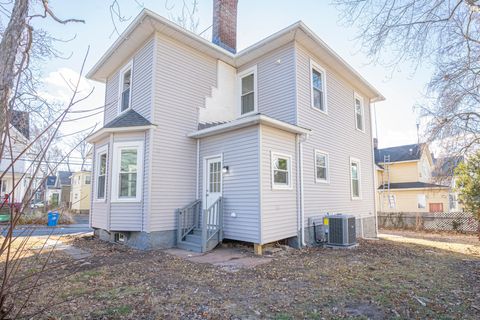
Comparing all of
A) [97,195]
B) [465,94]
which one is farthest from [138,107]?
[465,94]

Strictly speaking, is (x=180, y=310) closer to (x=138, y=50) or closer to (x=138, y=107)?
(x=138, y=107)

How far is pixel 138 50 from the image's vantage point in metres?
9.20

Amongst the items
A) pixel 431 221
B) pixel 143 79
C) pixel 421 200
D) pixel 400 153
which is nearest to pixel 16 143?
pixel 143 79

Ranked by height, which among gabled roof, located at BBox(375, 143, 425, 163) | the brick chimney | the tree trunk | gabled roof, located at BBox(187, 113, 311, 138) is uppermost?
the brick chimney

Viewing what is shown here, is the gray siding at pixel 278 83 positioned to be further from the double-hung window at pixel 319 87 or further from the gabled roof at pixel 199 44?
the double-hung window at pixel 319 87

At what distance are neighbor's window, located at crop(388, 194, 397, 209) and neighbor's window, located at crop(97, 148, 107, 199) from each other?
20405 millimetres

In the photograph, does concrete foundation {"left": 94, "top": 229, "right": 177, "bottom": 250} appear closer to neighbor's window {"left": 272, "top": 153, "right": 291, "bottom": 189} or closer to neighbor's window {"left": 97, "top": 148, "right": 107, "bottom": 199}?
neighbor's window {"left": 97, "top": 148, "right": 107, "bottom": 199}

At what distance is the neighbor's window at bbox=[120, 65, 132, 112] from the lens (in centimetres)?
973

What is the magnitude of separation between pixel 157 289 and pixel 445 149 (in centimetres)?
1102

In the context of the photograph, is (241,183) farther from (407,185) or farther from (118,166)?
(407,185)

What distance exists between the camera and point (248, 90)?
1026cm

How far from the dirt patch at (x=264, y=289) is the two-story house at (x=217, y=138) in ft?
4.43

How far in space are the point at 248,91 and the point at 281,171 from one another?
11.8 ft

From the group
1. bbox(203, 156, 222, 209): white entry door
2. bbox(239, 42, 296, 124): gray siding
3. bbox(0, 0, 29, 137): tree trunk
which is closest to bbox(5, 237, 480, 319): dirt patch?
bbox(0, 0, 29, 137): tree trunk
